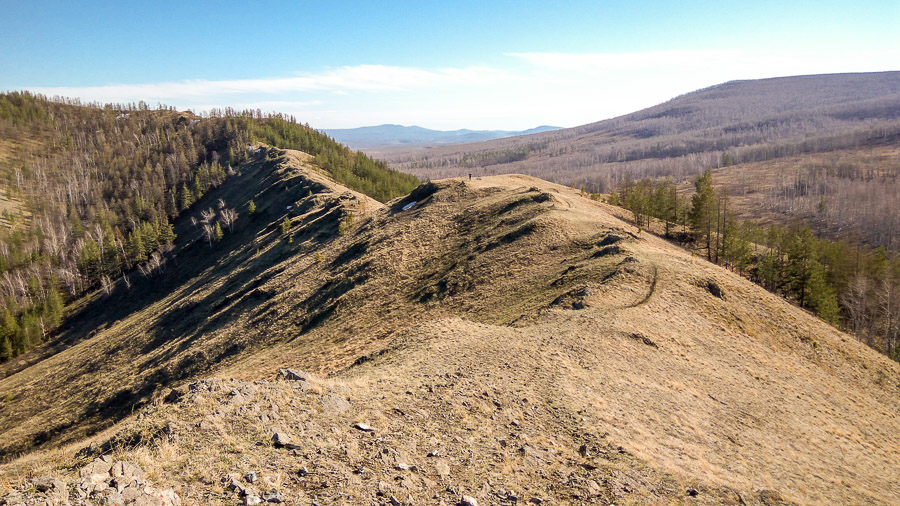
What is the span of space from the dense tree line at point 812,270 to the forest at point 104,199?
7456 centimetres

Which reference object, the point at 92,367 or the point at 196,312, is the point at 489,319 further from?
the point at 92,367

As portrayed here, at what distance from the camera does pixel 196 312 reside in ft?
183

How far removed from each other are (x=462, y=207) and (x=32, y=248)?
147 metres

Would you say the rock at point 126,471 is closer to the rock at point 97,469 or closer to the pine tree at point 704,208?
the rock at point 97,469

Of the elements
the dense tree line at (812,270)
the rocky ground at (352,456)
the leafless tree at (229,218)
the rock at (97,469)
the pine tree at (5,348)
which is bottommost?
the pine tree at (5,348)

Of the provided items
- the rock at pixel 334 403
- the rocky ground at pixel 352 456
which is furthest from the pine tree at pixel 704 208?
the rock at pixel 334 403

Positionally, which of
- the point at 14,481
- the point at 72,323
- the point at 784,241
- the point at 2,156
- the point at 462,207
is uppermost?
the point at 2,156

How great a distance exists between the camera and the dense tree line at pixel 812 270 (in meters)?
50.7

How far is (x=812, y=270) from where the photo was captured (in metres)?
49.5

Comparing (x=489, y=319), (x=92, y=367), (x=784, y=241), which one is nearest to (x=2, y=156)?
(x=92, y=367)

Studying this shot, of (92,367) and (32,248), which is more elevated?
(32,248)

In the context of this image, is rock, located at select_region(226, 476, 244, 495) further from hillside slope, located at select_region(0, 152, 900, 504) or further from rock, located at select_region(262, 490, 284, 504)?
rock, located at select_region(262, 490, 284, 504)

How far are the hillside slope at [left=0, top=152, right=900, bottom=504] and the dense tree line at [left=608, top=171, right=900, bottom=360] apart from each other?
22953mm

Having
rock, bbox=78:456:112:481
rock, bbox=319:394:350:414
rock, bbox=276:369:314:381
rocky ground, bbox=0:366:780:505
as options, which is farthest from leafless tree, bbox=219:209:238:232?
rock, bbox=78:456:112:481
